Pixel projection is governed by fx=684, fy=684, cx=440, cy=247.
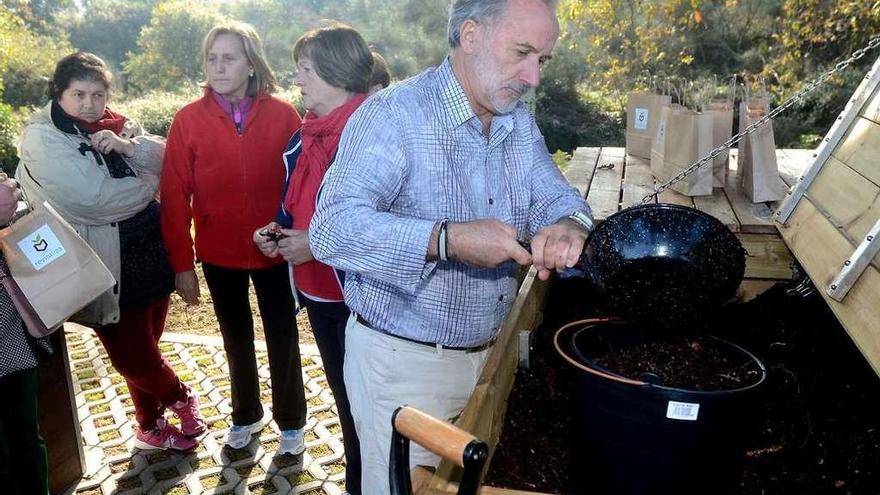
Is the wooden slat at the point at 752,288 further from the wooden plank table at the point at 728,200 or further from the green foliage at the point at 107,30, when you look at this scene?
the green foliage at the point at 107,30

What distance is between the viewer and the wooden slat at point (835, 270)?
155 centimetres

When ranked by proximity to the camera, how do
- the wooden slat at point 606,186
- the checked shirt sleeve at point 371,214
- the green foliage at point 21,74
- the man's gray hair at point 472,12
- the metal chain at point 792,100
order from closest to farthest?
the checked shirt sleeve at point 371,214 < the man's gray hair at point 472,12 < the metal chain at point 792,100 < the wooden slat at point 606,186 < the green foliage at point 21,74

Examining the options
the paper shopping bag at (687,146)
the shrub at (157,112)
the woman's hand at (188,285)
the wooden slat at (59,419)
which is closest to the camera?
the wooden slat at (59,419)

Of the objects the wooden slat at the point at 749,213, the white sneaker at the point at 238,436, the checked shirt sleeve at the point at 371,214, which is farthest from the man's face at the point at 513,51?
the white sneaker at the point at 238,436

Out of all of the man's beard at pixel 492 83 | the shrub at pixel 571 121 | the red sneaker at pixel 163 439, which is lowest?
the shrub at pixel 571 121

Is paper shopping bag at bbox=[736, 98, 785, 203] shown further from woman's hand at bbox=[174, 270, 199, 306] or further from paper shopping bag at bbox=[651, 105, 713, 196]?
woman's hand at bbox=[174, 270, 199, 306]

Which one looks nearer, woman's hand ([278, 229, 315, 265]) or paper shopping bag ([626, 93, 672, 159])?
woman's hand ([278, 229, 315, 265])

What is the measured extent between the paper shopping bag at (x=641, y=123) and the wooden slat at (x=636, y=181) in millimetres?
77

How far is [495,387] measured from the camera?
1869 mm

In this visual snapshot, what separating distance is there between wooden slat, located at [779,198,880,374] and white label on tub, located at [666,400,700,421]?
0.38 metres

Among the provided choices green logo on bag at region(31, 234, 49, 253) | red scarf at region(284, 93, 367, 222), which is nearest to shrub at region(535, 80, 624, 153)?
red scarf at region(284, 93, 367, 222)

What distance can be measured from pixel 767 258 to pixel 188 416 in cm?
298

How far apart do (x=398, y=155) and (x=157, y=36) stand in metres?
44.4

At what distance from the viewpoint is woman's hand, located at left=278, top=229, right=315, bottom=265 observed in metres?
2.60
